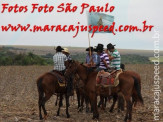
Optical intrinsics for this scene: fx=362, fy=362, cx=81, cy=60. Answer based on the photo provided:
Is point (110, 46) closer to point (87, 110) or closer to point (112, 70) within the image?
point (112, 70)

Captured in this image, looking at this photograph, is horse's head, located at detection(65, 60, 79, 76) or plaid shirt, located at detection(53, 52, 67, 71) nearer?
horse's head, located at detection(65, 60, 79, 76)

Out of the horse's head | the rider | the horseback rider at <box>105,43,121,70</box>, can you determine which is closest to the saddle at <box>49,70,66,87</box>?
the rider

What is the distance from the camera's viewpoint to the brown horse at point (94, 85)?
43.9 feet

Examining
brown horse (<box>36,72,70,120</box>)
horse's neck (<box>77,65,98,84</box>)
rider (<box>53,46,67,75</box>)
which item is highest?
rider (<box>53,46,67,75</box>)

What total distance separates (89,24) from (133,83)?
3320 mm

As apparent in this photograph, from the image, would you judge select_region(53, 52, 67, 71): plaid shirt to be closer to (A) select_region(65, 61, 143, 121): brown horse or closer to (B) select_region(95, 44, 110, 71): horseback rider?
(A) select_region(65, 61, 143, 121): brown horse

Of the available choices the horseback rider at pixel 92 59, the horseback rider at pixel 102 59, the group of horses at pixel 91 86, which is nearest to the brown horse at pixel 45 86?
the group of horses at pixel 91 86

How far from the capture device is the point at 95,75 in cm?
1420

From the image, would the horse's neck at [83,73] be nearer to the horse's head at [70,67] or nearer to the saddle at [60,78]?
the horse's head at [70,67]

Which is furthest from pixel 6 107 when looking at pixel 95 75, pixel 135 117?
pixel 135 117

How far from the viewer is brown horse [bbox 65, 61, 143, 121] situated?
13367mm

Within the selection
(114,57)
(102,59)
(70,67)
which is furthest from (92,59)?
(70,67)

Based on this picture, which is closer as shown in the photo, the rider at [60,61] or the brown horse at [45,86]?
the brown horse at [45,86]

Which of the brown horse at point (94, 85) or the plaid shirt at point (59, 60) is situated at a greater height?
the plaid shirt at point (59, 60)
